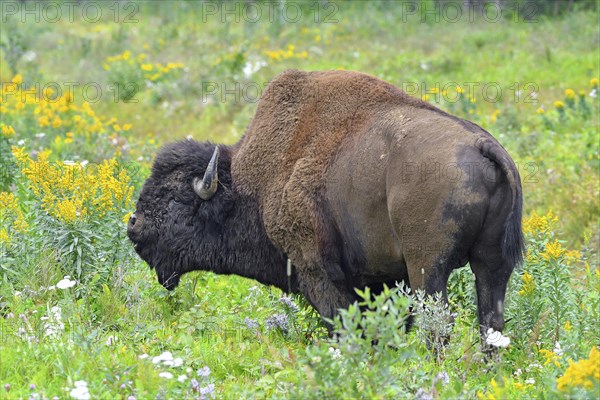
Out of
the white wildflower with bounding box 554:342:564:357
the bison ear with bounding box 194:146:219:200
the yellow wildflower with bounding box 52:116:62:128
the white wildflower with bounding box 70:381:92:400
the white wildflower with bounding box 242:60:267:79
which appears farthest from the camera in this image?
the white wildflower with bounding box 242:60:267:79

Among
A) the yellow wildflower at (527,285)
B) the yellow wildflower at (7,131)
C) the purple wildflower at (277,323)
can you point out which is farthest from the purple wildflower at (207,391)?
the yellow wildflower at (7,131)

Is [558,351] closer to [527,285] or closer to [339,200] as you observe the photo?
[527,285]

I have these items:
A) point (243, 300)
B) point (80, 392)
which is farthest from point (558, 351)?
point (243, 300)

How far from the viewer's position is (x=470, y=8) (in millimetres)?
24781

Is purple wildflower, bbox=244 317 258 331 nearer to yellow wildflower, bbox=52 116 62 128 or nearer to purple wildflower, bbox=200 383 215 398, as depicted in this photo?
purple wildflower, bbox=200 383 215 398

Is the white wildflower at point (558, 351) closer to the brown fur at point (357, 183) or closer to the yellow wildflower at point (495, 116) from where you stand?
the brown fur at point (357, 183)

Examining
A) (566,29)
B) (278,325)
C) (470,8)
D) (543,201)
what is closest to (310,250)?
(278,325)

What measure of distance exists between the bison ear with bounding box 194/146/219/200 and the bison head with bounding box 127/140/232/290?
0.14 feet

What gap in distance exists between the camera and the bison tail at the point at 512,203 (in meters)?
5.07

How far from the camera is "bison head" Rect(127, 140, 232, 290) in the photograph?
657 cm

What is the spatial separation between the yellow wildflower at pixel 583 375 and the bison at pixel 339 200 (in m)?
1.16

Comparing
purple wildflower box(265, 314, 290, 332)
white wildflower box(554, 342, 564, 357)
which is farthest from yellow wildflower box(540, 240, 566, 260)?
purple wildflower box(265, 314, 290, 332)

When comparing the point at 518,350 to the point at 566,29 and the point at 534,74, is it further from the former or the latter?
the point at 566,29

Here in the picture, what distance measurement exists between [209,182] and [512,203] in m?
2.28
